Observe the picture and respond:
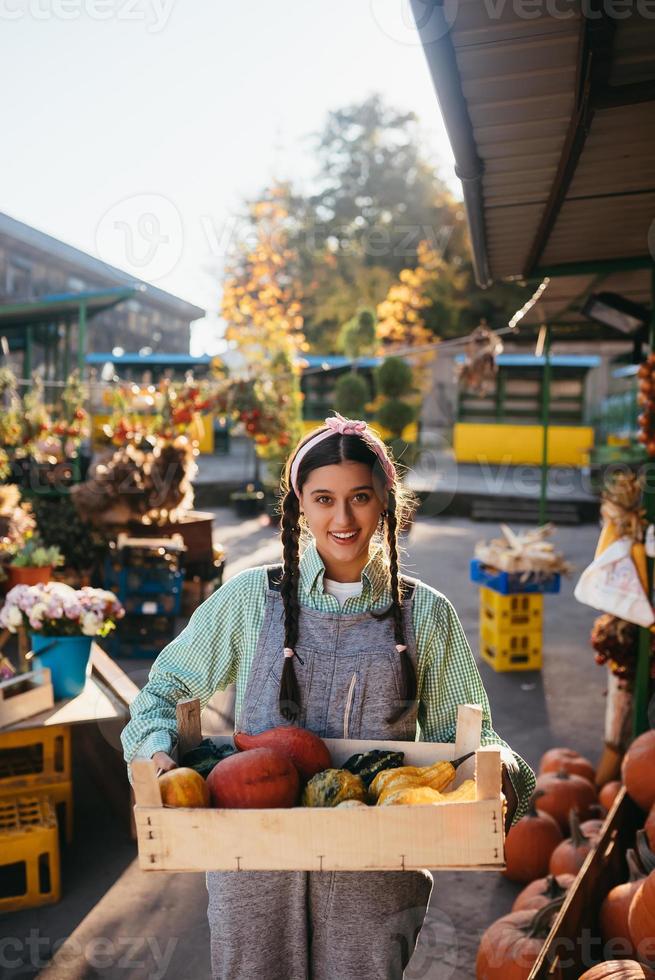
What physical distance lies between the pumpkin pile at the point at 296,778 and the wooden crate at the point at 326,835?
0.06 metres

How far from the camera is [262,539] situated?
13.3 metres

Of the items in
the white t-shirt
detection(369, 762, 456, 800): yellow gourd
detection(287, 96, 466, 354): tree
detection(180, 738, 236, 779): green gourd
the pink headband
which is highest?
detection(287, 96, 466, 354): tree

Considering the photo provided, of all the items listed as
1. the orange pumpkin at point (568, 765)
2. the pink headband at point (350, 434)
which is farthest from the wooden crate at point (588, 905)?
the pink headband at point (350, 434)

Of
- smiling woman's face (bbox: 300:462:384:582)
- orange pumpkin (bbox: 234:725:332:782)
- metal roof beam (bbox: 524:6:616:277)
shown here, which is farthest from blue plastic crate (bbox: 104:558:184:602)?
orange pumpkin (bbox: 234:725:332:782)

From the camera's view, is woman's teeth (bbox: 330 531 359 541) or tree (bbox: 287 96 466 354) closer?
woman's teeth (bbox: 330 531 359 541)

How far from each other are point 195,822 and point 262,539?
1205 centimetres

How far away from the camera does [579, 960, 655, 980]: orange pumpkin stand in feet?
6.50

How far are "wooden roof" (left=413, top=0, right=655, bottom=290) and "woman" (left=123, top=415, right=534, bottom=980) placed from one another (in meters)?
0.98

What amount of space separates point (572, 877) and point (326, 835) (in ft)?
7.14

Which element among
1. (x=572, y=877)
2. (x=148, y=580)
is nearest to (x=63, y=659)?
(x=572, y=877)

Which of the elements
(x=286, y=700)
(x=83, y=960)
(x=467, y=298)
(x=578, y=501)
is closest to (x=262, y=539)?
(x=578, y=501)

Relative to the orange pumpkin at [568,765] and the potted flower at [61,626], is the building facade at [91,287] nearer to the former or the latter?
the potted flower at [61,626]

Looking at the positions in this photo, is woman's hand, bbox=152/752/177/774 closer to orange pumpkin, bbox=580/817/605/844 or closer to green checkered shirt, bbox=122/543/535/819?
green checkered shirt, bbox=122/543/535/819

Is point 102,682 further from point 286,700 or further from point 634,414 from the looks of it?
point 634,414
